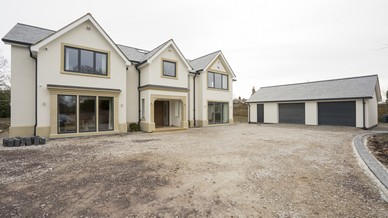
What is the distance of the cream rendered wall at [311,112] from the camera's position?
17828 mm

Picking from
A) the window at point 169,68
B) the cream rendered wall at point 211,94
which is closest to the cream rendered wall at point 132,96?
the window at point 169,68

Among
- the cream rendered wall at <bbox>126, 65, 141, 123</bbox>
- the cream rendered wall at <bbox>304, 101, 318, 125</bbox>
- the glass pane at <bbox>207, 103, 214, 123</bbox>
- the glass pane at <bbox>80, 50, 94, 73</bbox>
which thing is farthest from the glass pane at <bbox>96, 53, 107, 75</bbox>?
the cream rendered wall at <bbox>304, 101, 318, 125</bbox>

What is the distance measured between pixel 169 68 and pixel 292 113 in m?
14.9

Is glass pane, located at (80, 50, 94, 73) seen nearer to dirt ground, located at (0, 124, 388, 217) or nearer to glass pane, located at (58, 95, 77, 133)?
glass pane, located at (58, 95, 77, 133)

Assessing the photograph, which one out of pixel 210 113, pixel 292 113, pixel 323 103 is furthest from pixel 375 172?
pixel 292 113

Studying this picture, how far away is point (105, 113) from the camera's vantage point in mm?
11859

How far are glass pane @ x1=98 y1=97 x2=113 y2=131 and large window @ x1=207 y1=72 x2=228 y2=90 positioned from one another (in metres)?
9.63

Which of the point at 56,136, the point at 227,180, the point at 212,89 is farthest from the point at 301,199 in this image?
the point at 212,89

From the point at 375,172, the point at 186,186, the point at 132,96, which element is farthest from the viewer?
the point at 132,96

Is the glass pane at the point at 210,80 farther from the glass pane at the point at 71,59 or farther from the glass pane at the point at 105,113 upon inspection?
the glass pane at the point at 71,59

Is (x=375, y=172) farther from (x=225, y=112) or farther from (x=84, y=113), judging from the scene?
(x=225, y=112)

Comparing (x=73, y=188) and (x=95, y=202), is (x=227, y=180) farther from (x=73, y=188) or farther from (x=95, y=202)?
(x=73, y=188)

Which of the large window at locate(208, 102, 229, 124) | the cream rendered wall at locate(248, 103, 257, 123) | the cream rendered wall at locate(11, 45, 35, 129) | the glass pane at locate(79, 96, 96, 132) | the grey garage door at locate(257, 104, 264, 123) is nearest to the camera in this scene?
the cream rendered wall at locate(11, 45, 35, 129)

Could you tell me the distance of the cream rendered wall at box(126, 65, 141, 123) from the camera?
540 inches
